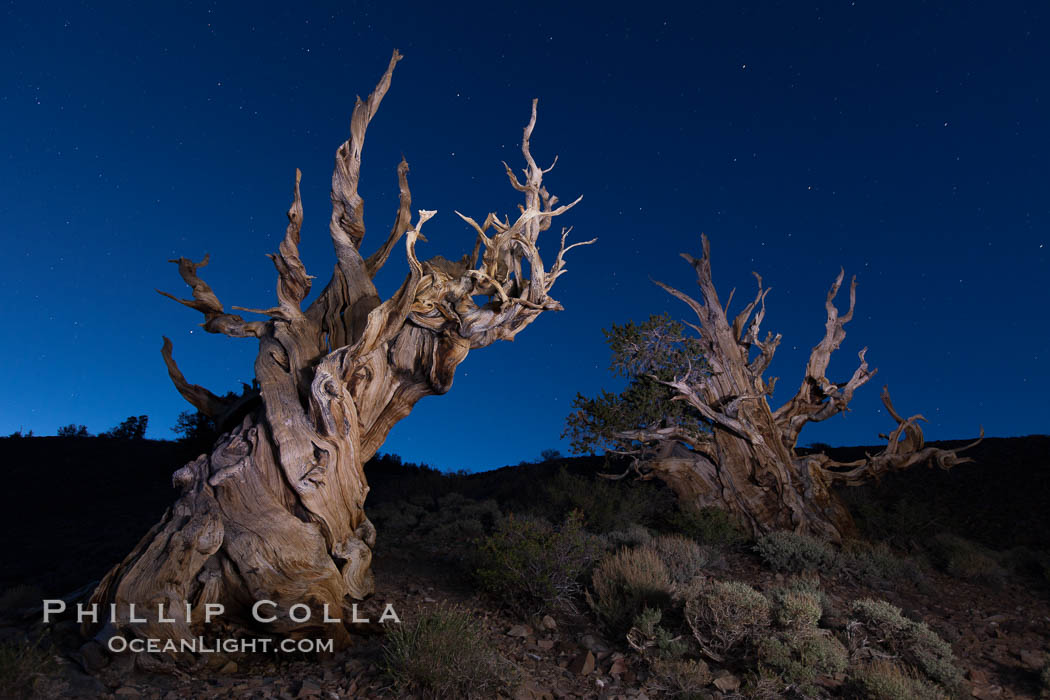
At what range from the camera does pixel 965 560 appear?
1047 centimetres

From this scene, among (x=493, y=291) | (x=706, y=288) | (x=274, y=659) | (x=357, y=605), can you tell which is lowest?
(x=274, y=659)

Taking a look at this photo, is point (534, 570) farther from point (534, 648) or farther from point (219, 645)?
point (219, 645)

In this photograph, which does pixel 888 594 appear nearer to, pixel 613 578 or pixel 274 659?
pixel 613 578

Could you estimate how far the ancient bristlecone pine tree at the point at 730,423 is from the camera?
1159 cm

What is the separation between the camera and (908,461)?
39.7 ft

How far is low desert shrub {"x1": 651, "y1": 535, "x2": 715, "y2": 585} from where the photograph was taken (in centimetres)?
828

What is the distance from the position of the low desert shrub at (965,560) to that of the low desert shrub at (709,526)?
349 centimetres

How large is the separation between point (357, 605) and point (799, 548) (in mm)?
7327

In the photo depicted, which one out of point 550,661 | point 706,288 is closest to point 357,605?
point 550,661

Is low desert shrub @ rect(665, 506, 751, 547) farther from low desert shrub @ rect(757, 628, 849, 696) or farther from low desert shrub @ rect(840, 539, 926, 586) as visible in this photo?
low desert shrub @ rect(757, 628, 849, 696)

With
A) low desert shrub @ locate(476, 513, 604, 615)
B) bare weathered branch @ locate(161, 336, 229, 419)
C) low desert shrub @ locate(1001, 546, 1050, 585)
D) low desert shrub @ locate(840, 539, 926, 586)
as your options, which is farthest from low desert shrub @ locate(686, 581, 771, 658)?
low desert shrub @ locate(1001, 546, 1050, 585)

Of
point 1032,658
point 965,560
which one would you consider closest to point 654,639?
point 1032,658

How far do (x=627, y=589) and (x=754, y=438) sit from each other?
18.1ft

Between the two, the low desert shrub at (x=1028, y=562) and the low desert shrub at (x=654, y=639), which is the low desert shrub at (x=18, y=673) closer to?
the low desert shrub at (x=654, y=639)
